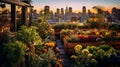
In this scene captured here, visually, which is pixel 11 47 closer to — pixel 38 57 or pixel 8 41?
pixel 8 41

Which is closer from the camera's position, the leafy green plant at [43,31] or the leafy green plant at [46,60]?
the leafy green plant at [46,60]

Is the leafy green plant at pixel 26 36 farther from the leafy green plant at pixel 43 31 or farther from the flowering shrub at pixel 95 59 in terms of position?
the leafy green plant at pixel 43 31

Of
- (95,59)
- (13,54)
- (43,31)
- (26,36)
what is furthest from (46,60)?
(43,31)

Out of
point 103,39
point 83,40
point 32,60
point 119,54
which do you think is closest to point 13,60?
point 32,60

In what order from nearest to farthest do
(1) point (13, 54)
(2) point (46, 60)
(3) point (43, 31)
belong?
(1) point (13, 54), (2) point (46, 60), (3) point (43, 31)

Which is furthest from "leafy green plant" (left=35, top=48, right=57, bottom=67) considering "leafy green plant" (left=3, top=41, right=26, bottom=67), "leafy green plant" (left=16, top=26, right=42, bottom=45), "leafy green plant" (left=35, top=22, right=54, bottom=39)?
"leafy green plant" (left=35, top=22, right=54, bottom=39)

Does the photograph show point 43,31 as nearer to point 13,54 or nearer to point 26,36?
point 26,36

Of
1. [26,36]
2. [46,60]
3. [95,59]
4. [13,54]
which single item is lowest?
[95,59]

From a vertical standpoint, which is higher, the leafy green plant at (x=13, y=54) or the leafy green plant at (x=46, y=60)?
the leafy green plant at (x=13, y=54)

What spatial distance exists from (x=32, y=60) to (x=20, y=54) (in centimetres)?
74

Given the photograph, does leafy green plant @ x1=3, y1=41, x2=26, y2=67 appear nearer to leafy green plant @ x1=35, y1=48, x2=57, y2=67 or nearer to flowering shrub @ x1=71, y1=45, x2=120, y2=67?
leafy green plant @ x1=35, y1=48, x2=57, y2=67

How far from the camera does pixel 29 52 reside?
651 cm

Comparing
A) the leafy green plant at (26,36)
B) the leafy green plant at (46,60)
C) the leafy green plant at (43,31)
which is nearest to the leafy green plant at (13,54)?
the leafy green plant at (46,60)

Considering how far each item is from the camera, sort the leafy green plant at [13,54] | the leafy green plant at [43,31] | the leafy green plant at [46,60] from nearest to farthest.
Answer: the leafy green plant at [13,54] < the leafy green plant at [46,60] < the leafy green plant at [43,31]
